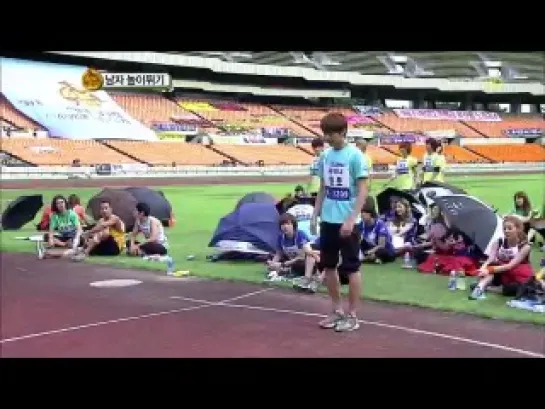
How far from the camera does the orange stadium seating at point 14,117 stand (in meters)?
47.2

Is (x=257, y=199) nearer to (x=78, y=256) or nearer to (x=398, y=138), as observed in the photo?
(x=78, y=256)

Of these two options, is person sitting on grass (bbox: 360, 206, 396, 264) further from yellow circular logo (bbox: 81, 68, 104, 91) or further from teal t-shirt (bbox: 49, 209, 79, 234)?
yellow circular logo (bbox: 81, 68, 104, 91)

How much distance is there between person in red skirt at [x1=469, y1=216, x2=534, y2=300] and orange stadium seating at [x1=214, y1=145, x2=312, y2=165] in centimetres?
4277

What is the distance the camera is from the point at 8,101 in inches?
1962

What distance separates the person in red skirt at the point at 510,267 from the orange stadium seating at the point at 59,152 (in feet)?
115

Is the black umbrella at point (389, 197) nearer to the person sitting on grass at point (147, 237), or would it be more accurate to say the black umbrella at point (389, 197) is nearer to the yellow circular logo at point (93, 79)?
the person sitting on grass at point (147, 237)

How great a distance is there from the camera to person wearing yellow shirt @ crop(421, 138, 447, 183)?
43.9 feet

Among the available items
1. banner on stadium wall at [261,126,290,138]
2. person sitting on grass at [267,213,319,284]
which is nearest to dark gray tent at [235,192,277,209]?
person sitting on grass at [267,213,319,284]

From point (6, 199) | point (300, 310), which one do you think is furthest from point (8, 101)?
point (300, 310)

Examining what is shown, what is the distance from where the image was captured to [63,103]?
5159 centimetres

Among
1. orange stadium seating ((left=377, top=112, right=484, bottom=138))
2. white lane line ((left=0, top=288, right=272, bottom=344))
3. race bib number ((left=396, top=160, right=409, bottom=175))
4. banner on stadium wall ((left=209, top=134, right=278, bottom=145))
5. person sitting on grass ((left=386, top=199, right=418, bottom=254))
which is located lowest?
white lane line ((left=0, top=288, right=272, bottom=344))

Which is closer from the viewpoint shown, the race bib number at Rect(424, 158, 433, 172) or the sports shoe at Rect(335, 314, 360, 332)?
the sports shoe at Rect(335, 314, 360, 332)

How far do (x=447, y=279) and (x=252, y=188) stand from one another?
2363 cm
